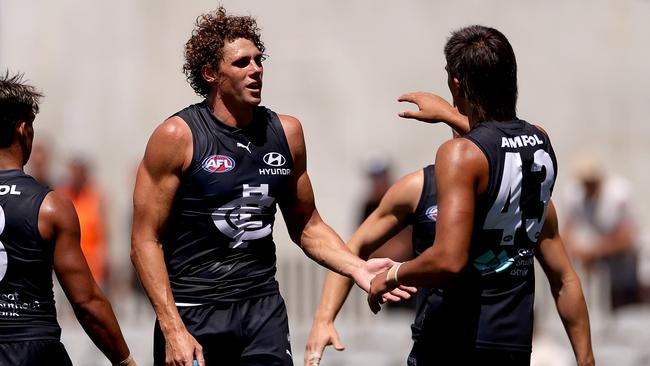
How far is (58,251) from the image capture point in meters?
6.63

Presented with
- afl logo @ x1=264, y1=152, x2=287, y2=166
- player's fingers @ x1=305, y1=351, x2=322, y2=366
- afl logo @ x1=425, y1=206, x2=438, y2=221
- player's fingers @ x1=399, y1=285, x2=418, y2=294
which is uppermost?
afl logo @ x1=264, y1=152, x2=287, y2=166

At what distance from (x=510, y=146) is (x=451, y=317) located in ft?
2.85

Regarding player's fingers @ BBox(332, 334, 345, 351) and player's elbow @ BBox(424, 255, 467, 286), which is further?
player's fingers @ BBox(332, 334, 345, 351)

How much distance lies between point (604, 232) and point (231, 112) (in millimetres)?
5917

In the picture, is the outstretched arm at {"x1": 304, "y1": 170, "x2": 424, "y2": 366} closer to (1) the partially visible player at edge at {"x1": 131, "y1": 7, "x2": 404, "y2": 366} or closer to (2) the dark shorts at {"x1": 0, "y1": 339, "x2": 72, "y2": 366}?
(1) the partially visible player at edge at {"x1": 131, "y1": 7, "x2": 404, "y2": 366}

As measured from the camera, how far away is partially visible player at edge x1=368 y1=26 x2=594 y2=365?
20.5ft

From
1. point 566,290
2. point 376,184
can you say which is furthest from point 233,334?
point 376,184

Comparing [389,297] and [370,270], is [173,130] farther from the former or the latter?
[389,297]

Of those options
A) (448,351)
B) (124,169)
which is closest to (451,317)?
(448,351)

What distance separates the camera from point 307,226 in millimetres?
7617

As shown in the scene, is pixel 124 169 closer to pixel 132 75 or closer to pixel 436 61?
pixel 132 75

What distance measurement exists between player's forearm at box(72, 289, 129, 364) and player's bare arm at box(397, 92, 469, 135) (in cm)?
170

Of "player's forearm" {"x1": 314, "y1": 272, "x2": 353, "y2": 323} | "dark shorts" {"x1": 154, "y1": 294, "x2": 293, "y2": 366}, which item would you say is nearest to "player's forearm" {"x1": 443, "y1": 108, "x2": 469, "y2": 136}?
"player's forearm" {"x1": 314, "y1": 272, "x2": 353, "y2": 323}

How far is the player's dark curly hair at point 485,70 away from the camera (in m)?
6.44
